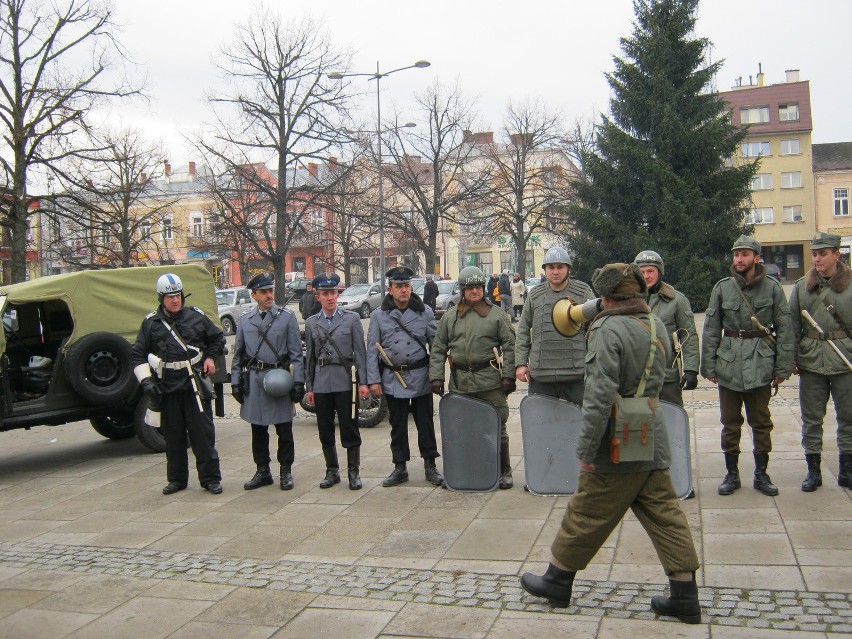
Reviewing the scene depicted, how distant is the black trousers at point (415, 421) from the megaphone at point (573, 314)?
307cm

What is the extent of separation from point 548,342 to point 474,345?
629 mm

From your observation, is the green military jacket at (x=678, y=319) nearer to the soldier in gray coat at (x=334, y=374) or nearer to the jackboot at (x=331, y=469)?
the soldier in gray coat at (x=334, y=374)

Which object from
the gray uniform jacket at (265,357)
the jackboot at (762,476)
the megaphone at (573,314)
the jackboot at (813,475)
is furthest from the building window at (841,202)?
the megaphone at (573,314)

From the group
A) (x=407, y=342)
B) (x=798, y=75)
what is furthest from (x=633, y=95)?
(x=798, y=75)

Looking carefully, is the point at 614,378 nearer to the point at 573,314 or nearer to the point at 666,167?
the point at 573,314

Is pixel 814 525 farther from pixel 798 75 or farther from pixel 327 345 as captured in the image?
pixel 798 75

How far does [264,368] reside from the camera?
803 centimetres

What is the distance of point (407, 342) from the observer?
7723 mm

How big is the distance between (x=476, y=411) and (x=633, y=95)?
23707 mm

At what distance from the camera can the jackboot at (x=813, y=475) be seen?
6707 millimetres

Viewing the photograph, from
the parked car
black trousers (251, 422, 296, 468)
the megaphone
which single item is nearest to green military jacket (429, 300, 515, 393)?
black trousers (251, 422, 296, 468)

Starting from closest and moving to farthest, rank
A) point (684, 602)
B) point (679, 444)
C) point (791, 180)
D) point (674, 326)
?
1. point (684, 602)
2. point (679, 444)
3. point (674, 326)
4. point (791, 180)

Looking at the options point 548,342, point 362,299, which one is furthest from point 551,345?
→ point 362,299

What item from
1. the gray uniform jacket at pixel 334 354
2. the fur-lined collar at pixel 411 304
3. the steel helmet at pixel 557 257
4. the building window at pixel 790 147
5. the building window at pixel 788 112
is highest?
the building window at pixel 788 112
